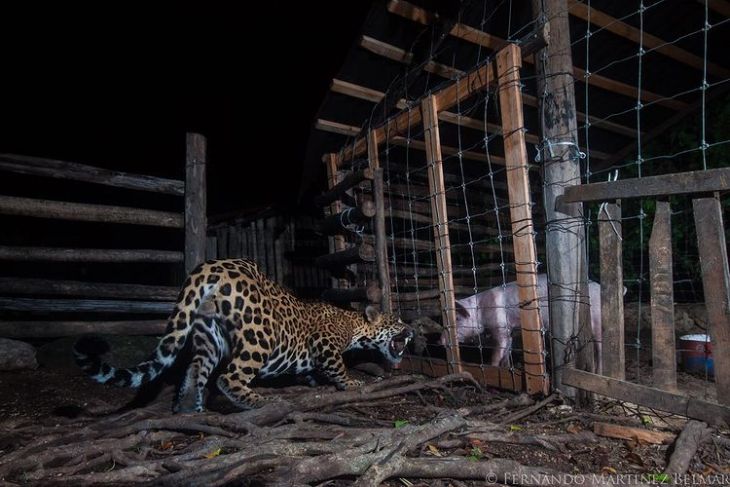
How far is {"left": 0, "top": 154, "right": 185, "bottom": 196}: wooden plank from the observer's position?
16.5 feet

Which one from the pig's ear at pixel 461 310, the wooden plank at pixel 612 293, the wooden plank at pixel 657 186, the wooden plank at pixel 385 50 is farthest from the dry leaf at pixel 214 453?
the wooden plank at pixel 385 50

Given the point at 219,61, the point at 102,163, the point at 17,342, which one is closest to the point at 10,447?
the point at 17,342

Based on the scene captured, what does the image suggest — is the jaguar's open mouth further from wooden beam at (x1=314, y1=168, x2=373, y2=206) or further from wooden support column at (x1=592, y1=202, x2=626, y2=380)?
wooden support column at (x1=592, y1=202, x2=626, y2=380)

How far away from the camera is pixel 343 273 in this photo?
6.81m

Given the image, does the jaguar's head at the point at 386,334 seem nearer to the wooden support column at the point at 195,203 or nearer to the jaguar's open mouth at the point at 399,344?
the jaguar's open mouth at the point at 399,344

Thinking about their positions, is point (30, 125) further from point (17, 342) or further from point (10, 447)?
point (10, 447)

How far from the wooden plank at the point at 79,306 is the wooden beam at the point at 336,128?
10.3 feet

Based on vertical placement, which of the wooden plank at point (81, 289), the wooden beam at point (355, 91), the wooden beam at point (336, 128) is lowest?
the wooden plank at point (81, 289)

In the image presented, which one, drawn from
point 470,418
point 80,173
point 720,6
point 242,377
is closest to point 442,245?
point 470,418

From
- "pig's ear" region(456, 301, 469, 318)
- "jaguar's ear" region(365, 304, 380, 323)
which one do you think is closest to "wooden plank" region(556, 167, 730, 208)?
"jaguar's ear" region(365, 304, 380, 323)

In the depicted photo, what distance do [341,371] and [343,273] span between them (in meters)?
1.92

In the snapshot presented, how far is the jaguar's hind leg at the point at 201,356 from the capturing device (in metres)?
4.05

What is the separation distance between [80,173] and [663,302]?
5.94 m

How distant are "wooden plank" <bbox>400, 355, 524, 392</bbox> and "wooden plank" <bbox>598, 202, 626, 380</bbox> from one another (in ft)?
3.06
